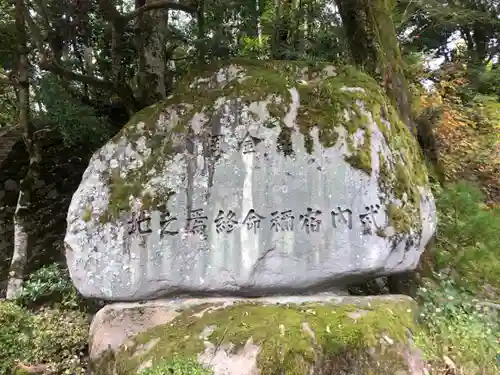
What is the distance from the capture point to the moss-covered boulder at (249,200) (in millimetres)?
4090

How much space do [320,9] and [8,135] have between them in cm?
683

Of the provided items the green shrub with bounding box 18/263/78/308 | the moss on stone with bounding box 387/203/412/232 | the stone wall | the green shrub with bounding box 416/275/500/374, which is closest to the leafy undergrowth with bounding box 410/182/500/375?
the green shrub with bounding box 416/275/500/374

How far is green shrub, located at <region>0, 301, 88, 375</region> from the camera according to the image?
14.7ft

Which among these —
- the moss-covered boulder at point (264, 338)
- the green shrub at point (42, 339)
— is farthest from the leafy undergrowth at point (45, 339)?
the moss-covered boulder at point (264, 338)

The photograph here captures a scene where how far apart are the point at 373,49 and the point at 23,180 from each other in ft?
16.4

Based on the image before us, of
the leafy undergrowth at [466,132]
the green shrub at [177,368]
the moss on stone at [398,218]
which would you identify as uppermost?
the leafy undergrowth at [466,132]

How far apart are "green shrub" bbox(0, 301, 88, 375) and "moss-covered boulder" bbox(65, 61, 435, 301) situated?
85 cm

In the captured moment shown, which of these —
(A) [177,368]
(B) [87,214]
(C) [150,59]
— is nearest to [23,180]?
(C) [150,59]

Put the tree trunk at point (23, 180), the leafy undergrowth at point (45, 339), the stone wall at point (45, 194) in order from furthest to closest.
→ the stone wall at point (45, 194) < the tree trunk at point (23, 180) < the leafy undergrowth at point (45, 339)

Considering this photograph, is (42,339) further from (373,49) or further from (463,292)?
(373,49)

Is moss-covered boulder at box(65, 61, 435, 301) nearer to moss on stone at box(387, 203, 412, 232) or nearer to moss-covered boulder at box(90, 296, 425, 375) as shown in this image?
moss on stone at box(387, 203, 412, 232)

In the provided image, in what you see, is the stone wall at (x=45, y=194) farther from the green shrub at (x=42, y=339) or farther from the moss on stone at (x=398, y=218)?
the moss on stone at (x=398, y=218)

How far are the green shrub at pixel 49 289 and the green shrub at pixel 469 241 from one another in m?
4.37

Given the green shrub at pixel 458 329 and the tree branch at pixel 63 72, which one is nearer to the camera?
the green shrub at pixel 458 329
